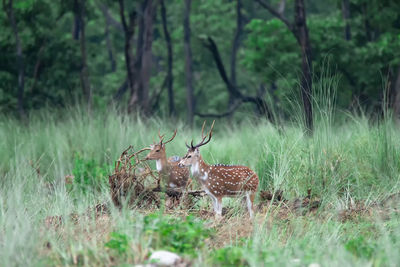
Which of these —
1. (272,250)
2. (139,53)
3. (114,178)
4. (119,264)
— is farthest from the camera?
(139,53)

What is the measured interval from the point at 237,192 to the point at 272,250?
1231mm

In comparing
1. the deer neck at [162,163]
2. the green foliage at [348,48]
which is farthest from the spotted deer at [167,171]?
the green foliage at [348,48]

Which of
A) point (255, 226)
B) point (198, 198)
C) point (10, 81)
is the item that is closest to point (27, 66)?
point (10, 81)

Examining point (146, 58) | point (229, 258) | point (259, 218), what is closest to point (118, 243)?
point (229, 258)

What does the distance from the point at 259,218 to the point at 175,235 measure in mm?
1453

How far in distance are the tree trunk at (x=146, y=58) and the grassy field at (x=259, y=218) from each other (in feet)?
31.2

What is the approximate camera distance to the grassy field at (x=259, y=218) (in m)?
5.13

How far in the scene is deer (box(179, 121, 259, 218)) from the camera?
651 centimetres

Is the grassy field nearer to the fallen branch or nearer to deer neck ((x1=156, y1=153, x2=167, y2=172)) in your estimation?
the fallen branch

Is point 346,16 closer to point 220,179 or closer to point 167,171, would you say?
point 167,171

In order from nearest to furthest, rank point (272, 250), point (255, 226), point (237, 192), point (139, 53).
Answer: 1. point (272, 250)
2. point (255, 226)
3. point (237, 192)
4. point (139, 53)

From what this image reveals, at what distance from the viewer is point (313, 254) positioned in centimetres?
524

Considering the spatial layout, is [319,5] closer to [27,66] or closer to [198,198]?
[27,66]

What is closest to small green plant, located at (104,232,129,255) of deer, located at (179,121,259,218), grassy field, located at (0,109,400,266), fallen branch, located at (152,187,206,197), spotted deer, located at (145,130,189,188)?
grassy field, located at (0,109,400,266)
